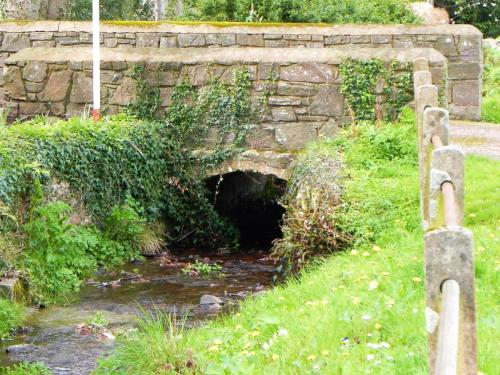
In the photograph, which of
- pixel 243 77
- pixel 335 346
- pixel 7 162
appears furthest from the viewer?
pixel 243 77

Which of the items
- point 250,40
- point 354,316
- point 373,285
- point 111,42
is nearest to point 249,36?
point 250,40

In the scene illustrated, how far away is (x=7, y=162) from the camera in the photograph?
26.3 feet

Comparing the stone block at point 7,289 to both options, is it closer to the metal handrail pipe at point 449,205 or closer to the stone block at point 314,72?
the stone block at point 314,72

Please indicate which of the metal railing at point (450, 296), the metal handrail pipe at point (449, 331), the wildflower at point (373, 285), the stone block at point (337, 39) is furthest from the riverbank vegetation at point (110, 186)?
the metal handrail pipe at point (449, 331)

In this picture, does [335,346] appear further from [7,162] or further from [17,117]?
[17,117]

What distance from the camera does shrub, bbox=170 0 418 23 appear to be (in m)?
16.5

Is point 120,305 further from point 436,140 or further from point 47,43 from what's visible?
point 47,43

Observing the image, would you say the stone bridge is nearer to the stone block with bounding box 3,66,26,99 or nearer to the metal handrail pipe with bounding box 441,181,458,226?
the stone block with bounding box 3,66,26,99

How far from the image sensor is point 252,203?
1383 cm

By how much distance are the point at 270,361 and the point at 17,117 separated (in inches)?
304

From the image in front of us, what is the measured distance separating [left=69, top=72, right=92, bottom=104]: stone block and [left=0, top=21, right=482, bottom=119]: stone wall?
2.53 m

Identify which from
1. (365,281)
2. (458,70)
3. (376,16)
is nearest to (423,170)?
(365,281)

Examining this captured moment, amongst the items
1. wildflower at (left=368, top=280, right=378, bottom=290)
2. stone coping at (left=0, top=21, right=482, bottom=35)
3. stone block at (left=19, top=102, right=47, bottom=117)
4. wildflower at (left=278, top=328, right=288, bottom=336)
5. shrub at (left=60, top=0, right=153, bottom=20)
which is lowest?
wildflower at (left=278, top=328, right=288, bottom=336)

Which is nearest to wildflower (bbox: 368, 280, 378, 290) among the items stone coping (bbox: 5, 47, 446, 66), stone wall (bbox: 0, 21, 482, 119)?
stone coping (bbox: 5, 47, 446, 66)
